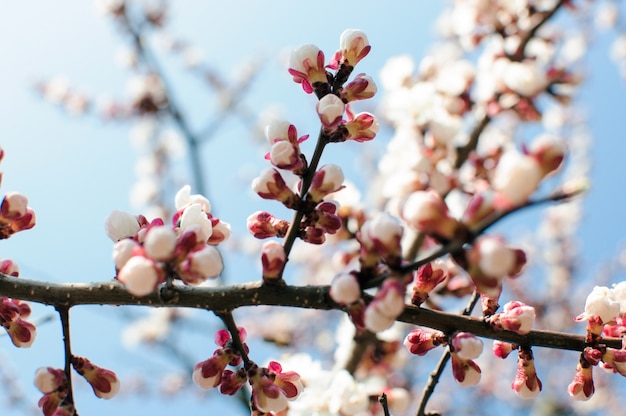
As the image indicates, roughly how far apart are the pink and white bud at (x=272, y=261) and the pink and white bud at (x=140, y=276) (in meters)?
0.23

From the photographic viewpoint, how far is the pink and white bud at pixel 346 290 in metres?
1.08

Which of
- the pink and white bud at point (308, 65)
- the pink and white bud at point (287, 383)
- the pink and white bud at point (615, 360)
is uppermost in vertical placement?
the pink and white bud at point (308, 65)

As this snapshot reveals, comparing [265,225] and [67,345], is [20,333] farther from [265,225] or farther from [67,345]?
[265,225]

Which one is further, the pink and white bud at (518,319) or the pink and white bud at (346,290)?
the pink and white bud at (518,319)

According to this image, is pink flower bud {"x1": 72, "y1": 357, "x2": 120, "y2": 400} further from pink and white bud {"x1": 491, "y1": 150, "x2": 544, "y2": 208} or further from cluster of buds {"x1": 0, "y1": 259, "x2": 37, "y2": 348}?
pink and white bud {"x1": 491, "y1": 150, "x2": 544, "y2": 208}

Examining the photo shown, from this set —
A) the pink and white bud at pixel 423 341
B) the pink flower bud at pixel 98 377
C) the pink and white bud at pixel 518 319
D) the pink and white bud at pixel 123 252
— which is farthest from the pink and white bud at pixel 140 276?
the pink and white bud at pixel 518 319

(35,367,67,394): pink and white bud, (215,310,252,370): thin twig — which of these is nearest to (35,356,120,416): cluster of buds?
(35,367,67,394): pink and white bud

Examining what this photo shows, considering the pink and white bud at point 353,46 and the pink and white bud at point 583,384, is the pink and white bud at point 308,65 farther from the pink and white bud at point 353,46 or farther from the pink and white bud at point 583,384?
the pink and white bud at point 583,384

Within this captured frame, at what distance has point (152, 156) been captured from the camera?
8.09 m

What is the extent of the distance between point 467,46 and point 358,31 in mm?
3065

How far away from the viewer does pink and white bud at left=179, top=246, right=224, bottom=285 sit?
1.15 meters

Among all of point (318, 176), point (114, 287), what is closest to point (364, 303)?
point (318, 176)

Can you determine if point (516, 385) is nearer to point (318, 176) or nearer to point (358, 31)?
point (318, 176)

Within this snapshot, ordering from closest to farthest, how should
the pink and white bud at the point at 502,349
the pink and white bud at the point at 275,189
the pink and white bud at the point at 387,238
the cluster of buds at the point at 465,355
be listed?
the pink and white bud at the point at 387,238 < the cluster of buds at the point at 465,355 < the pink and white bud at the point at 275,189 < the pink and white bud at the point at 502,349
